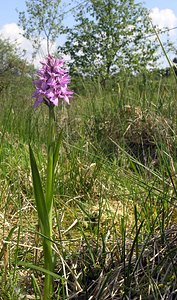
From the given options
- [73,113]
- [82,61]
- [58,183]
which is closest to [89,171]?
[58,183]

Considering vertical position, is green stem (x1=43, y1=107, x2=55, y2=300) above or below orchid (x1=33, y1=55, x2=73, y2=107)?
below

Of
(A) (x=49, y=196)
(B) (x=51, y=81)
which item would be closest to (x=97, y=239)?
(A) (x=49, y=196)

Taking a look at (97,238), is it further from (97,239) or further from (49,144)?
(49,144)

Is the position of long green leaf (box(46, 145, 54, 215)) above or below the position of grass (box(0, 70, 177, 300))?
above

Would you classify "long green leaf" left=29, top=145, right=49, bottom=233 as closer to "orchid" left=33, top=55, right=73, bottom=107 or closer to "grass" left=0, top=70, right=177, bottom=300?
"grass" left=0, top=70, right=177, bottom=300

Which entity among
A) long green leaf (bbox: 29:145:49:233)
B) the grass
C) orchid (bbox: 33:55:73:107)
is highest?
orchid (bbox: 33:55:73:107)

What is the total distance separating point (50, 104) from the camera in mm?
1050

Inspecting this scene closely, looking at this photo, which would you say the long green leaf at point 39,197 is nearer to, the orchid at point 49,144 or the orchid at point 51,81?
the orchid at point 49,144

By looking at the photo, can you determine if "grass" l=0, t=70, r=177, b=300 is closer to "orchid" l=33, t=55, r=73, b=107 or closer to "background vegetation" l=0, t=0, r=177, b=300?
"background vegetation" l=0, t=0, r=177, b=300

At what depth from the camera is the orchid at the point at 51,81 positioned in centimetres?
106

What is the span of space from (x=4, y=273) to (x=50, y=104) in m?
0.39

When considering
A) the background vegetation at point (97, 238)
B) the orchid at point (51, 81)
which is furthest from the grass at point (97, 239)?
the orchid at point (51, 81)

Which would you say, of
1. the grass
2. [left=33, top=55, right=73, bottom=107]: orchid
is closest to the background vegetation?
the grass

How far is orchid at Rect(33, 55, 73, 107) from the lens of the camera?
1059 mm
